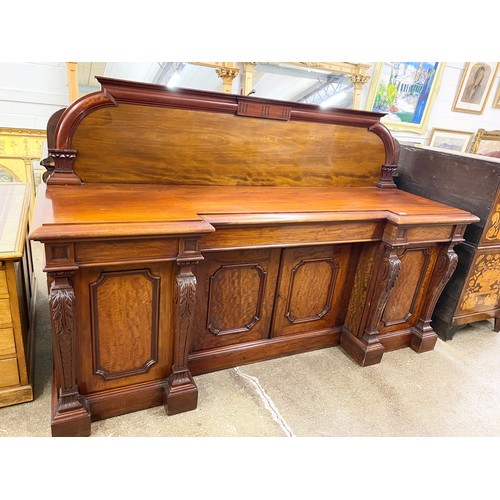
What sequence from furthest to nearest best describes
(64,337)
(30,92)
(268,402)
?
(30,92)
(268,402)
(64,337)

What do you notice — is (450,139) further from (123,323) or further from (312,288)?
(123,323)

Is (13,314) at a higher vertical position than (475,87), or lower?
lower

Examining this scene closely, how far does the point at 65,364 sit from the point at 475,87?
5175 millimetres

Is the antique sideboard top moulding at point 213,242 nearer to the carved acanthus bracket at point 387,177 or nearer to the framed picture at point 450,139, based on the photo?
the carved acanthus bracket at point 387,177

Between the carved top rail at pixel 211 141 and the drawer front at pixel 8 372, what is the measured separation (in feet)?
2.53

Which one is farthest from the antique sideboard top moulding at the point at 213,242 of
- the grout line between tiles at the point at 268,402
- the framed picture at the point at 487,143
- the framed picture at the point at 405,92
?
the framed picture at the point at 487,143

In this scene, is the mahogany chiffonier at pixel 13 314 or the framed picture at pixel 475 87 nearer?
the mahogany chiffonier at pixel 13 314

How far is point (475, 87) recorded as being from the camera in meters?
4.37

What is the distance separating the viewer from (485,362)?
217cm

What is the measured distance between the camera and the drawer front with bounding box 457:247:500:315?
2.15 meters

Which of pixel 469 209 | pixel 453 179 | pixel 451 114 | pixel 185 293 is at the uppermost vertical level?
pixel 451 114

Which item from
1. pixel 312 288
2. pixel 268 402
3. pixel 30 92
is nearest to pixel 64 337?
pixel 268 402

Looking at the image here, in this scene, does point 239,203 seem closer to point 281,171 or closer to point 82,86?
point 281,171

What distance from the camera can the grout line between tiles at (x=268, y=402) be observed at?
1545 mm
